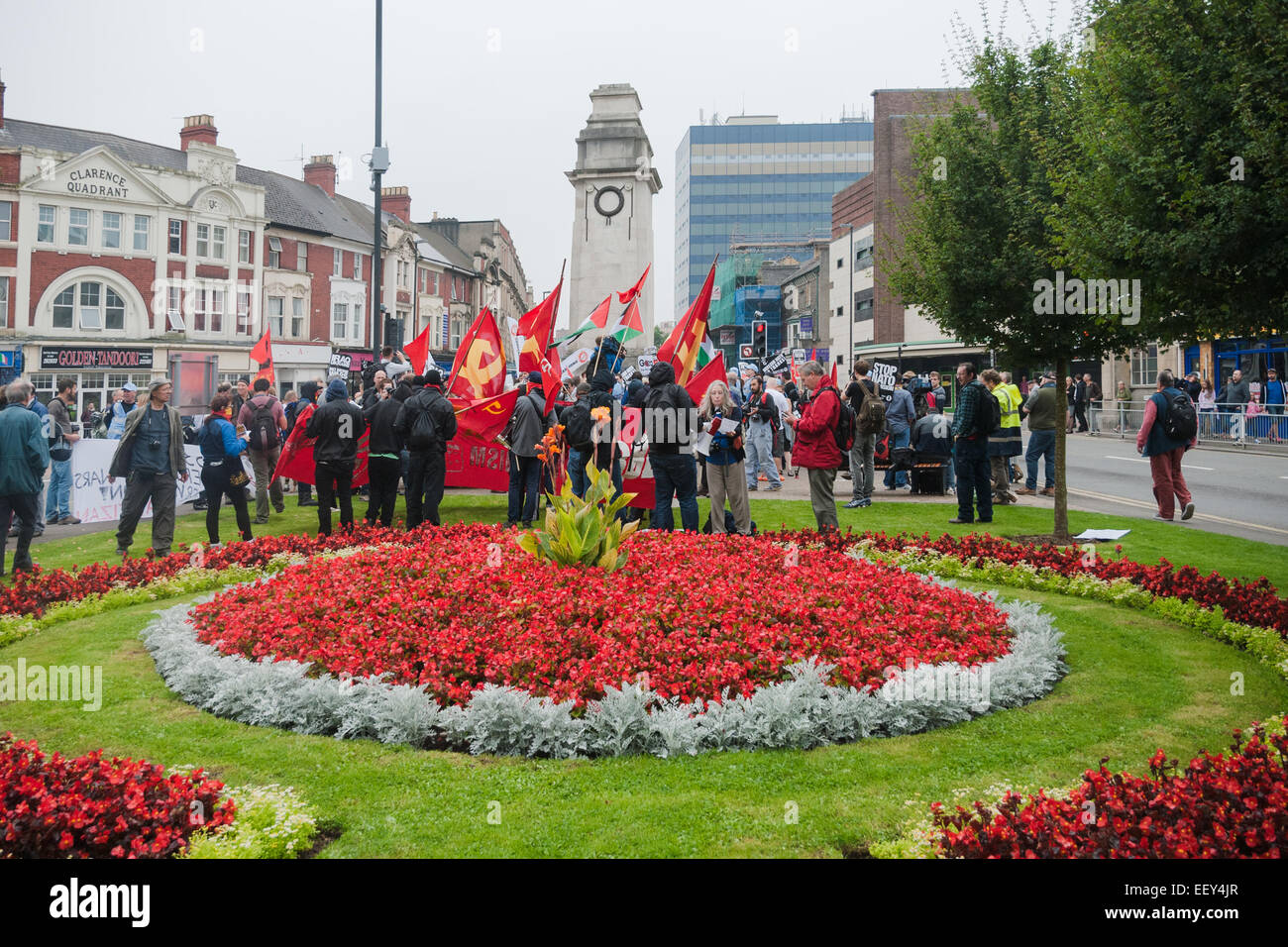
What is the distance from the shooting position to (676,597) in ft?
26.0

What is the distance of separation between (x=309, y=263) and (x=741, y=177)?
288 ft

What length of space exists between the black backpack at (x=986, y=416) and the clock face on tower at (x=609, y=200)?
14.8 m

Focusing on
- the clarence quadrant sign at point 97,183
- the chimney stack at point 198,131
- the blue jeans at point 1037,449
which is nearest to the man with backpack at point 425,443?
the blue jeans at point 1037,449

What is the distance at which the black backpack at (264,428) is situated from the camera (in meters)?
15.4

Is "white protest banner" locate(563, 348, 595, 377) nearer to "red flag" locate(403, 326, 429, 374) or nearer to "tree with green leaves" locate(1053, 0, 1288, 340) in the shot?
"red flag" locate(403, 326, 429, 374)

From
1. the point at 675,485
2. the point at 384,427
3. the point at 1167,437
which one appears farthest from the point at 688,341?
the point at 1167,437

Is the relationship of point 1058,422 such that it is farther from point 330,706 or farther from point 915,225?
point 330,706

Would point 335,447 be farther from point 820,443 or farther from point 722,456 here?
point 820,443

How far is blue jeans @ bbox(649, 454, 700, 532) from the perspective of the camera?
38.7ft

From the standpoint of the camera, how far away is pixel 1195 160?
26.2ft

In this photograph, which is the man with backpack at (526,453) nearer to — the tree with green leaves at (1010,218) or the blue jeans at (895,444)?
the tree with green leaves at (1010,218)

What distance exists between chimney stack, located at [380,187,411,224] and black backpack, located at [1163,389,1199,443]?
5941 cm

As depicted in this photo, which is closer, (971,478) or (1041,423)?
(971,478)

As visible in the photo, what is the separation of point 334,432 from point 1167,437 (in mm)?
11095
